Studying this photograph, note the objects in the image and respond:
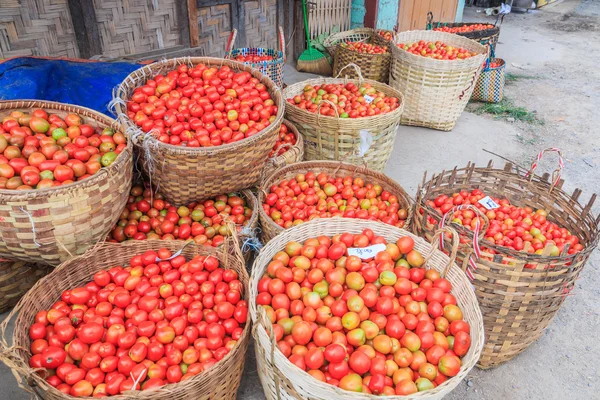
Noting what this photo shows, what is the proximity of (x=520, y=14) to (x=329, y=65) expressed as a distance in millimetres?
9213

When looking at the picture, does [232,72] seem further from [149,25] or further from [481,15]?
[481,15]

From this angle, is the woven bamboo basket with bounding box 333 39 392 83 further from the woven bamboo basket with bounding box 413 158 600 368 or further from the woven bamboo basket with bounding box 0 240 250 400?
the woven bamboo basket with bounding box 0 240 250 400

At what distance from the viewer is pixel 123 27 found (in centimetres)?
405

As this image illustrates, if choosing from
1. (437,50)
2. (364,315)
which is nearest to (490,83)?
(437,50)

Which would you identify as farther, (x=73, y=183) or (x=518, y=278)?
(x=518, y=278)

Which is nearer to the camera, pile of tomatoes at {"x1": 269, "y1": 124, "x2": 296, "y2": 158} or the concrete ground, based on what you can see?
the concrete ground

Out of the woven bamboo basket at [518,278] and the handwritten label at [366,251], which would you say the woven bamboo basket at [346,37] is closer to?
the woven bamboo basket at [518,278]

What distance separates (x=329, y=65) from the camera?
255 inches

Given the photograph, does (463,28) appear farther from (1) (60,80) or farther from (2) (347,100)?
(1) (60,80)

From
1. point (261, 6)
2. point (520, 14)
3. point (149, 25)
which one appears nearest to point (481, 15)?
point (520, 14)

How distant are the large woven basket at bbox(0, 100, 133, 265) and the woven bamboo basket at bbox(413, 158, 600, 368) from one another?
1.63m

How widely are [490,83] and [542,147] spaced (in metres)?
1.37

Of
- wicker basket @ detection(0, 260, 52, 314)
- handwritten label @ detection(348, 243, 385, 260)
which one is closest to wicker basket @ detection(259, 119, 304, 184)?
handwritten label @ detection(348, 243, 385, 260)

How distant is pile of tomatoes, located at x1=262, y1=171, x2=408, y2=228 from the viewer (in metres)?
2.74
